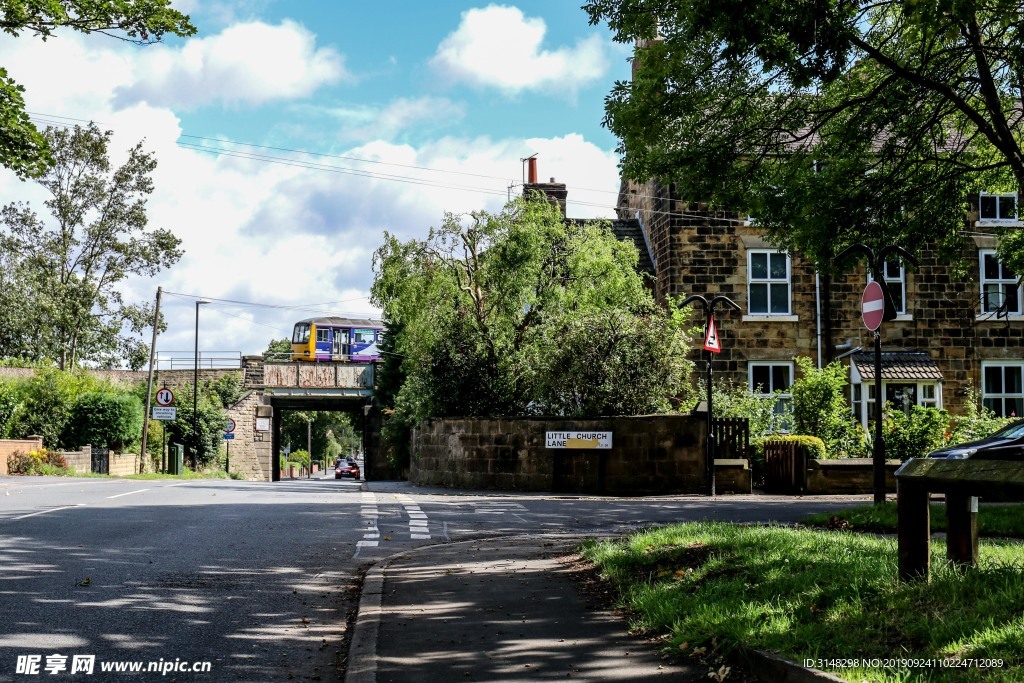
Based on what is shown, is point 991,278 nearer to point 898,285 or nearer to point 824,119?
point 898,285

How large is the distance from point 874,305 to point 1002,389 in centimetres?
1914

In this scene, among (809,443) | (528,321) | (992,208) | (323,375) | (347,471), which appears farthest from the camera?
(347,471)

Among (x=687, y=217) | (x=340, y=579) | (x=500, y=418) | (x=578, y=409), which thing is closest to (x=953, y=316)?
(x=687, y=217)

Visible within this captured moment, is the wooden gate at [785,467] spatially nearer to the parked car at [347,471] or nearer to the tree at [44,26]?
the tree at [44,26]

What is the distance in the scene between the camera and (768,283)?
29844 mm

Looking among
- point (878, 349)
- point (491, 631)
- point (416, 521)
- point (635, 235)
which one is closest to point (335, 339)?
point (635, 235)

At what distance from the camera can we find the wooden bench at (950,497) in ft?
18.7

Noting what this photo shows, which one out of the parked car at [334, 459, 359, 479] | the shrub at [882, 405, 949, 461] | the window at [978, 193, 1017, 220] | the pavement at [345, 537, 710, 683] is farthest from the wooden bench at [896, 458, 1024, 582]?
the parked car at [334, 459, 359, 479]

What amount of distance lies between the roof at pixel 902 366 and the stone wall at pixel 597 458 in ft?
29.0

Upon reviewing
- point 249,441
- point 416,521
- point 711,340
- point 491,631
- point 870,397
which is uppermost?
point 711,340

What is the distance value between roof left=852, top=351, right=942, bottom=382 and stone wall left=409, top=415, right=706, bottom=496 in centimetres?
883

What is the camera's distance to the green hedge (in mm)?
22734

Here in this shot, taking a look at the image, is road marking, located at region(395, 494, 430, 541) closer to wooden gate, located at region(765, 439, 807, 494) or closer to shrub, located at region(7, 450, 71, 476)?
wooden gate, located at region(765, 439, 807, 494)

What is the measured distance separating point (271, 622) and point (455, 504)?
37.3 feet
